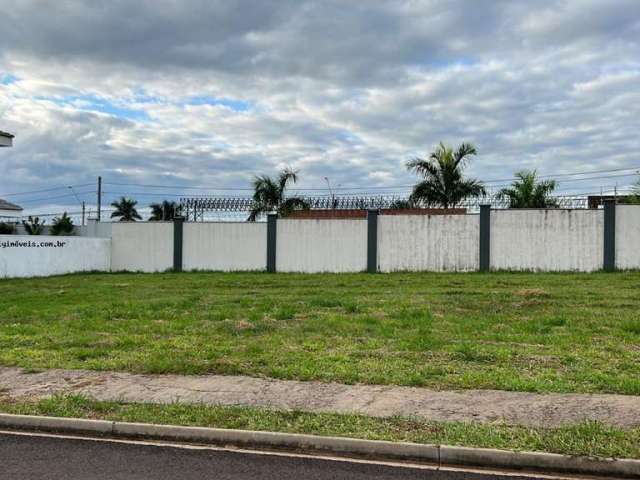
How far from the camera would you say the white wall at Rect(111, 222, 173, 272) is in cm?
2817

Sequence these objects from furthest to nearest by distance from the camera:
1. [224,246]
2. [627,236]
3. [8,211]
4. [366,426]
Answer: [8,211], [224,246], [627,236], [366,426]

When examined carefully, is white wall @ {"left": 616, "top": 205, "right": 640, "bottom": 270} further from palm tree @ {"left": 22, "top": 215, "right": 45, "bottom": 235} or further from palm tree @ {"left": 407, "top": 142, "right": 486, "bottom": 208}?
palm tree @ {"left": 22, "top": 215, "right": 45, "bottom": 235}

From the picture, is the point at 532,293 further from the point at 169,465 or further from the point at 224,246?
the point at 224,246

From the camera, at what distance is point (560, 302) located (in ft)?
45.7

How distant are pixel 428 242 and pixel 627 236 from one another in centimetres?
723

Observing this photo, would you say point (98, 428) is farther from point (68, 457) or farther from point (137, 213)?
point (137, 213)

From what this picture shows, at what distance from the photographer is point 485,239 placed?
24297 millimetres

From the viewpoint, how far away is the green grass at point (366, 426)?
17.0 ft

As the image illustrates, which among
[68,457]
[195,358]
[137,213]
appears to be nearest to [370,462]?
[68,457]

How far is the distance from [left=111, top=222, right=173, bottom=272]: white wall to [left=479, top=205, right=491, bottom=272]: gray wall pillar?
1343cm

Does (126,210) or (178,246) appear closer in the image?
(178,246)

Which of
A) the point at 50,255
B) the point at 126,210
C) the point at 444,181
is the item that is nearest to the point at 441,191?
the point at 444,181

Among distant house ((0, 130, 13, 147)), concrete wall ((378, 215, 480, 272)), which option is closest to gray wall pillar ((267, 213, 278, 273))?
concrete wall ((378, 215, 480, 272))

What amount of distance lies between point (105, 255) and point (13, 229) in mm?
14502
